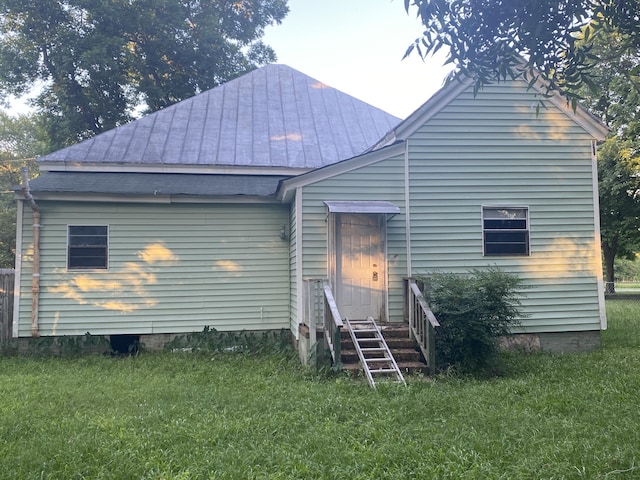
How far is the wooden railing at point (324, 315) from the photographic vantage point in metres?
6.56

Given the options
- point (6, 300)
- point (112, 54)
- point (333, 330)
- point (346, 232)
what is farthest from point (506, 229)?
point (112, 54)

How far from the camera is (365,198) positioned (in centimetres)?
804

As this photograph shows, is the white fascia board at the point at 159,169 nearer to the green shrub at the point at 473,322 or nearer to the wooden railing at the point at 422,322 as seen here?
the wooden railing at the point at 422,322

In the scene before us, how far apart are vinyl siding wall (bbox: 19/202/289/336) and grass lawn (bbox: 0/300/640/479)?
6.33ft

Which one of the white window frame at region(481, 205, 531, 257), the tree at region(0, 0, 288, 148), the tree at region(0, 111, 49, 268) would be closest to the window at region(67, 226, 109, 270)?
the white window frame at region(481, 205, 531, 257)

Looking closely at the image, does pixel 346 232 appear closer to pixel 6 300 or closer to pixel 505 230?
pixel 505 230

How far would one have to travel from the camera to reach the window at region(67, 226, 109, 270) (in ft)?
28.8

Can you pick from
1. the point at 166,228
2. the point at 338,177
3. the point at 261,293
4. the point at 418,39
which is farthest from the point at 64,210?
the point at 418,39

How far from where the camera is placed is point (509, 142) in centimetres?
852

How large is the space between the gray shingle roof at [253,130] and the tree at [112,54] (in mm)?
7490

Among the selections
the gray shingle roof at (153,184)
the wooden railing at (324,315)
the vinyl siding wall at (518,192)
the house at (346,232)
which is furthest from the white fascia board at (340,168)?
the wooden railing at (324,315)

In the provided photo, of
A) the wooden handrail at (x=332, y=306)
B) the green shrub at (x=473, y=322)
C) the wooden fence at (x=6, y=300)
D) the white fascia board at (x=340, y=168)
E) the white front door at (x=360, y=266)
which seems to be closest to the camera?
the wooden handrail at (x=332, y=306)

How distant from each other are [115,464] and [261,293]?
5637 mm

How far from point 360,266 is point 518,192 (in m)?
3.31
